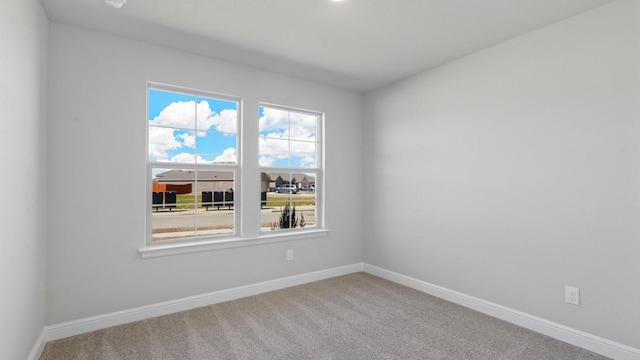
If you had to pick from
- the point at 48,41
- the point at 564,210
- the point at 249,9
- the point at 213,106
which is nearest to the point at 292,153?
the point at 213,106

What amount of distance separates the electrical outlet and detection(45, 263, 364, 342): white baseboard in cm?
238

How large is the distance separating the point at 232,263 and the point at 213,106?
1.66 metres

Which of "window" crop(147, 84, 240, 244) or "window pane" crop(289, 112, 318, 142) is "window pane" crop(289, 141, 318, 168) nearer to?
"window pane" crop(289, 112, 318, 142)

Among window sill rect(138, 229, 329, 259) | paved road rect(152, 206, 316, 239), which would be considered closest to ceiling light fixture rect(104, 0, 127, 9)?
paved road rect(152, 206, 316, 239)

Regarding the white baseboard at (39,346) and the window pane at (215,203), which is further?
the window pane at (215,203)

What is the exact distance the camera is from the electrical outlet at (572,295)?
2.30m

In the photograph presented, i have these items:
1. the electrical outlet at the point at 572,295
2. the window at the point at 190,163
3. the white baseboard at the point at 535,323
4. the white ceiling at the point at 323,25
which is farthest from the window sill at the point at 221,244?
the electrical outlet at the point at 572,295

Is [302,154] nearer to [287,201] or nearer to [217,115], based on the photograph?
[287,201]

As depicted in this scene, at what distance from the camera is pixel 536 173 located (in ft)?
8.35

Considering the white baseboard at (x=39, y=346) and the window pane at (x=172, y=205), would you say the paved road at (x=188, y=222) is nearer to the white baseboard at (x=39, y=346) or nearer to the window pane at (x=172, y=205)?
the window pane at (x=172, y=205)

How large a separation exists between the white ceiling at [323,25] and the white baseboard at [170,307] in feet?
7.84

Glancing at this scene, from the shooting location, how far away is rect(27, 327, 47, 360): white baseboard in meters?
2.04

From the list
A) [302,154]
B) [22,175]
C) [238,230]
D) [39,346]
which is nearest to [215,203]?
[238,230]

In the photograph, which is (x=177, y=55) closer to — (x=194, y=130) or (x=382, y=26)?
(x=194, y=130)
